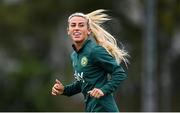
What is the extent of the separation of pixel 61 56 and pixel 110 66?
63.2ft

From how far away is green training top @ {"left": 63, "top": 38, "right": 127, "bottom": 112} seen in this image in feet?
26.5

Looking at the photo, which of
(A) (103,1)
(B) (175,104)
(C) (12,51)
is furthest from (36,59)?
(B) (175,104)

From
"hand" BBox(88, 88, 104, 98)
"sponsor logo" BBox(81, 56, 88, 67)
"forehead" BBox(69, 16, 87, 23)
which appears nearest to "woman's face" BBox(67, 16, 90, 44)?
"forehead" BBox(69, 16, 87, 23)

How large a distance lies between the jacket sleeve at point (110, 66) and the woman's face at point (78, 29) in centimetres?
18

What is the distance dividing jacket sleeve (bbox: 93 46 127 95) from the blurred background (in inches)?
616

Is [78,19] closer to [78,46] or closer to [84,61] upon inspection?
[78,46]

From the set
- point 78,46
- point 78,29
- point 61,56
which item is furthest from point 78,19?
point 61,56

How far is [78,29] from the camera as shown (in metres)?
8.19

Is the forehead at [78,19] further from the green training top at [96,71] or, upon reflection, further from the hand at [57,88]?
the hand at [57,88]

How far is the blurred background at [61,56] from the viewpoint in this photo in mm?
24562

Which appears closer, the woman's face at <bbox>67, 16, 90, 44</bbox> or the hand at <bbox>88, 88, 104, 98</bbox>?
the hand at <bbox>88, 88, 104, 98</bbox>

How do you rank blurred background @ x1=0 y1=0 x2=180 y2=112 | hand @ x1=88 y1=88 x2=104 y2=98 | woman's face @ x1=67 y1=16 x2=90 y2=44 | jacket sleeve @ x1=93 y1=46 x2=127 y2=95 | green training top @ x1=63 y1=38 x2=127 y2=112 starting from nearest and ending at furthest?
hand @ x1=88 y1=88 x2=104 y2=98 → jacket sleeve @ x1=93 y1=46 x2=127 y2=95 → green training top @ x1=63 y1=38 x2=127 y2=112 → woman's face @ x1=67 y1=16 x2=90 y2=44 → blurred background @ x1=0 y1=0 x2=180 y2=112

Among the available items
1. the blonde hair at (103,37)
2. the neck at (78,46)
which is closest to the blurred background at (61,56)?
the blonde hair at (103,37)

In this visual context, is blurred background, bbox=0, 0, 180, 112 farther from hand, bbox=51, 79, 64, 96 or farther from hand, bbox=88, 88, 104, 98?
hand, bbox=88, 88, 104, 98
